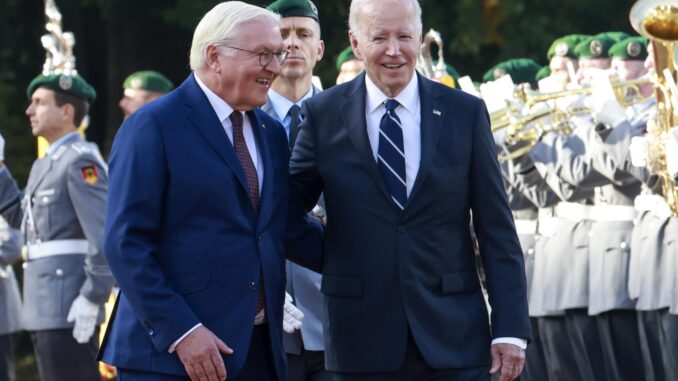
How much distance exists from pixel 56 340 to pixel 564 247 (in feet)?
10.3

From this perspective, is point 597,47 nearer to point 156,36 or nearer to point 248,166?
point 248,166

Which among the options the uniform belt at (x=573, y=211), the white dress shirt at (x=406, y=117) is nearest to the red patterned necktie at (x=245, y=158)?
the white dress shirt at (x=406, y=117)

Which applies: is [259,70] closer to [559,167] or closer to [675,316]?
[675,316]

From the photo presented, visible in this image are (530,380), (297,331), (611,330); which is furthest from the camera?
(530,380)

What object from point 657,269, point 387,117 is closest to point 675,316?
point 657,269

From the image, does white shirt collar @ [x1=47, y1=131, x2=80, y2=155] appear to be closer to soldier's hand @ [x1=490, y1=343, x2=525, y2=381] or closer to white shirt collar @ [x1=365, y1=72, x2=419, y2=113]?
white shirt collar @ [x1=365, y1=72, x2=419, y2=113]

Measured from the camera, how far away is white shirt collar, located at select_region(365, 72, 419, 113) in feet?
20.6

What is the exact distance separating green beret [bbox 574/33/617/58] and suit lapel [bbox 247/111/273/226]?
19.9 feet

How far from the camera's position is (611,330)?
10883 millimetres

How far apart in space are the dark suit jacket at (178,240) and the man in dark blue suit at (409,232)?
32cm

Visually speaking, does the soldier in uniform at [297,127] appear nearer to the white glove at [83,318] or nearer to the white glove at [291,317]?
the white glove at [291,317]

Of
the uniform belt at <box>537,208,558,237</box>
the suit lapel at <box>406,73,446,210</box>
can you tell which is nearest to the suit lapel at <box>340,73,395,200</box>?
the suit lapel at <box>406,73,446,210</box>

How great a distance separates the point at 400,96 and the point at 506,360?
0.93 metres

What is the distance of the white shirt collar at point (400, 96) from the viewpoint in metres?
6.28
